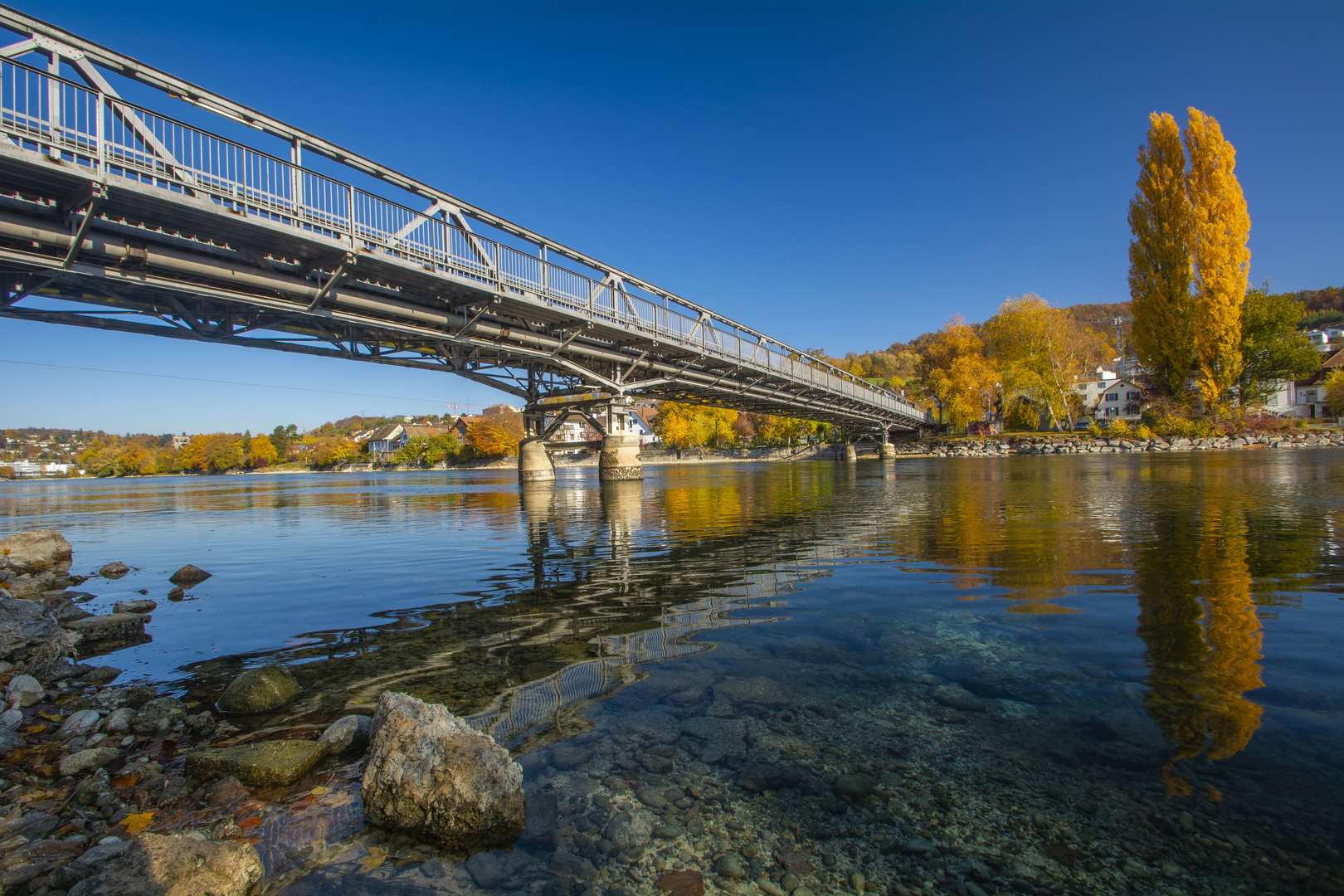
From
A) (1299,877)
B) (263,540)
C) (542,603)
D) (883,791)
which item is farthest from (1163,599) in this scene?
(263,540)

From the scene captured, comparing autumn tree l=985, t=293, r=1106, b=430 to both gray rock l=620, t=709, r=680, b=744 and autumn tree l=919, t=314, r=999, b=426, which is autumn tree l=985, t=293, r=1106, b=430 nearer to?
autumn tree l=919, t=314, r=999, b=426

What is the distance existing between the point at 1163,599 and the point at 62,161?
21.1m

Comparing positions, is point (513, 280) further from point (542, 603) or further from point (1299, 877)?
point (1299, 877)

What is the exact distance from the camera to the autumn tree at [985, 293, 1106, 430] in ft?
258

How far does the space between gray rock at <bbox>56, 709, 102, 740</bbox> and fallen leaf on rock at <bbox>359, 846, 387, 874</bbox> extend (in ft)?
9.71

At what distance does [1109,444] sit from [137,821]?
257 feet

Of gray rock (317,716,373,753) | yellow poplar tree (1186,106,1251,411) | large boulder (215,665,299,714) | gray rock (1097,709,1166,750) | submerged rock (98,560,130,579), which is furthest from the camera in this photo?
yellow poplar tree (1186,106,1251,411)

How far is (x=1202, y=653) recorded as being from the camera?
486cm

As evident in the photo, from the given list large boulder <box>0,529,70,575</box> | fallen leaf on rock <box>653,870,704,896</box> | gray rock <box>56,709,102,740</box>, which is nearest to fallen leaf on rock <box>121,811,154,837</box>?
gray rock <box>56,709,102,740</box>

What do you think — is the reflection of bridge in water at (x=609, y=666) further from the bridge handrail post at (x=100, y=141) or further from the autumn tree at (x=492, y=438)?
the autumn tree at (x=492, y=438)

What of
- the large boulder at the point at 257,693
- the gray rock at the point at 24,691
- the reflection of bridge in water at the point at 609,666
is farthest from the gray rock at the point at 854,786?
the gray rock at the point at 24,691

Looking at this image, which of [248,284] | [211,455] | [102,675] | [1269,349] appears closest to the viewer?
[102,675]

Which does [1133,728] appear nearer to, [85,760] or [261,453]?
[85,760]

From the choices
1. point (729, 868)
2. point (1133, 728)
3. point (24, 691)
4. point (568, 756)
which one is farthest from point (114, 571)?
point (1133, 728)
